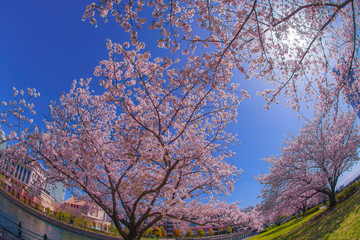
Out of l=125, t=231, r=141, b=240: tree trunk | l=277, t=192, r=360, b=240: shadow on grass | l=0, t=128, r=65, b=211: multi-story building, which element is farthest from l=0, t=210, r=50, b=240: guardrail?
l=277, t=192, r=360, b=240: shadow on grass

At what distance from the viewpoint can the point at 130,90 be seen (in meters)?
5.57

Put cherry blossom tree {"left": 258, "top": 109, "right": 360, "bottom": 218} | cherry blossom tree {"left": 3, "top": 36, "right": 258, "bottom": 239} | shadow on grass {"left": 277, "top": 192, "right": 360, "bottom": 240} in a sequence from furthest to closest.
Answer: cherry blossom tree {"left": 258, "top": 109, "right": 360, "bottom": 218}, shadow on grass {"left": 277, "top": 192, "right": 360, "bottom": 240}, cherry blossom tree {"left": 3, "top": 36, "right": 258, "bottom": 239}

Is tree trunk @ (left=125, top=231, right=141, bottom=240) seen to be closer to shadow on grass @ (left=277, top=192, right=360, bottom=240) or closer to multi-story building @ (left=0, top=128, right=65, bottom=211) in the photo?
multi-story building @ (left=0, top=128, right=65, bottom=211)

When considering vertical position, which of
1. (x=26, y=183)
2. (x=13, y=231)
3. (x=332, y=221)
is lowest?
(x=332, y=221)

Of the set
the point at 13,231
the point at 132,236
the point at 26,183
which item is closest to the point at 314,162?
the point at 132,236

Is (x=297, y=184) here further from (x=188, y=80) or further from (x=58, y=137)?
(x=58, y=137)

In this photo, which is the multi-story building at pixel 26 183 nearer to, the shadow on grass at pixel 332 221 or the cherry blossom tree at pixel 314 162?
the shadow on grass at pixel 332 221

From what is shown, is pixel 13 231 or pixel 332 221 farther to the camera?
pixel 332 221

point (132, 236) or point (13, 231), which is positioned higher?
point (13, 231)

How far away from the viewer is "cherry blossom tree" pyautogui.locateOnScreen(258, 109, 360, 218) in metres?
12.4

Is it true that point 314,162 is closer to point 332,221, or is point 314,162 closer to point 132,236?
point 332,221

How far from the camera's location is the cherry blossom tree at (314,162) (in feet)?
40.8

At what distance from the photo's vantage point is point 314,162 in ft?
42.8

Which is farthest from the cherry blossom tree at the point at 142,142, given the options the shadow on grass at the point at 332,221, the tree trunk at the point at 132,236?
the shadow on grass at the point at 332,221
